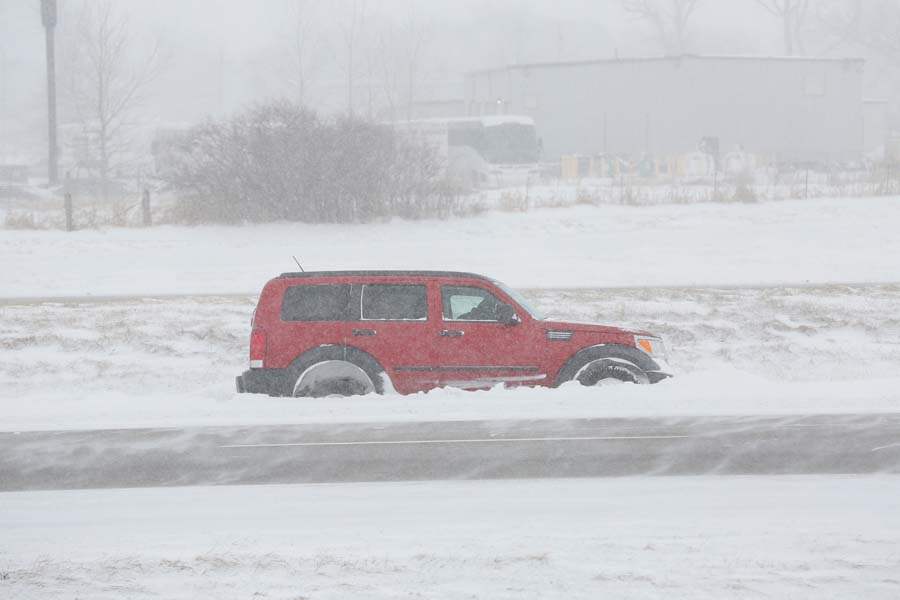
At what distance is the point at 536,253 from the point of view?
91.5ft

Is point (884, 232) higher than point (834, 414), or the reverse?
point (884, 232)

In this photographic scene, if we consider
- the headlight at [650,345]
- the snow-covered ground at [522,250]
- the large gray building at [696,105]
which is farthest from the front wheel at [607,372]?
the large gray building at [696,105]

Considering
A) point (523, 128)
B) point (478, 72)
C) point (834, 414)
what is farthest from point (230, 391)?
point (478, 72)

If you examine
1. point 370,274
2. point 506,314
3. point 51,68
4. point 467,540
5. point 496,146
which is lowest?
point 467,540

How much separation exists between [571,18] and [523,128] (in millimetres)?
118390

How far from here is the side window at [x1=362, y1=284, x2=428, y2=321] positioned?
12.7m

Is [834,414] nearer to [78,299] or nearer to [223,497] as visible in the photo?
[223,497]

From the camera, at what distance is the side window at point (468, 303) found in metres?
12.8

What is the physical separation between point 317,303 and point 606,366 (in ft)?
10.3

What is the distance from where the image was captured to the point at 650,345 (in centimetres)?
1307

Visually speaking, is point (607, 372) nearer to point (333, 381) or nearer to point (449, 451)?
point (449, 451)

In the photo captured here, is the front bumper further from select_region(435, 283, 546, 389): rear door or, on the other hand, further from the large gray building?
the large gray building

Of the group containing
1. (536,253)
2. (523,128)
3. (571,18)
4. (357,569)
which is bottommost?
(357,569)

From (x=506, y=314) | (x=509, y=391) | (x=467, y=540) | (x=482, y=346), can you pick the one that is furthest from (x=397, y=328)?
(x=467, y=540)
